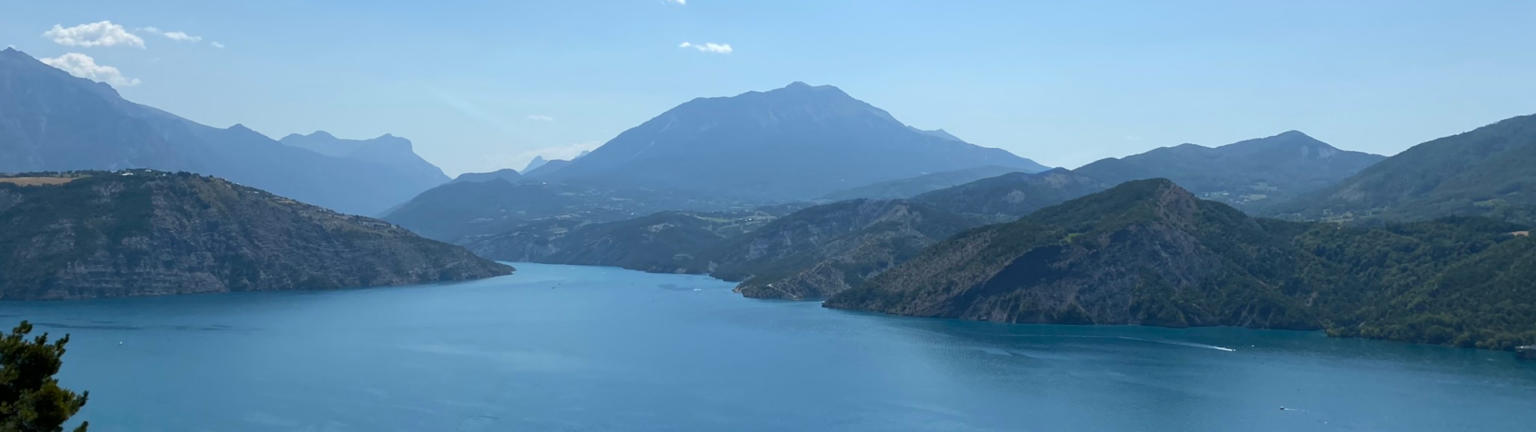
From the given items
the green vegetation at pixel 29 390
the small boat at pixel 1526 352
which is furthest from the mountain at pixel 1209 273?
the green vegetation at pixel 29 390

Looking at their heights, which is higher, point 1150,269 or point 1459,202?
point 1459,202

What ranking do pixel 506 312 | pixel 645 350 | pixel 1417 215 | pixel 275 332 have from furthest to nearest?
pixel 1417 215
pixel 506 312
pixel 275 332
pixel 645 350

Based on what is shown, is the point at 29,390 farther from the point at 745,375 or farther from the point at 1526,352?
the point at 1526,352

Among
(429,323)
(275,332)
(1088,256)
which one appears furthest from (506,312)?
(1088,256)

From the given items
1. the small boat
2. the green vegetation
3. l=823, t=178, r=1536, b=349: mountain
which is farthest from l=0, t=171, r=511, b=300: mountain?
the small boat

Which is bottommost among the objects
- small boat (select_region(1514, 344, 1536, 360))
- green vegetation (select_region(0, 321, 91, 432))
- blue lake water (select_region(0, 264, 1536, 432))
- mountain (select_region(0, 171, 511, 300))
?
blue lake water (select_region(0, 264, 1536, 432))

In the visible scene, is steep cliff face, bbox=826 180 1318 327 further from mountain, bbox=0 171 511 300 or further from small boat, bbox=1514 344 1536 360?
mountain, bbox=0 171 511 300

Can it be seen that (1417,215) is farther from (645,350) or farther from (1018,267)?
(645,350)
